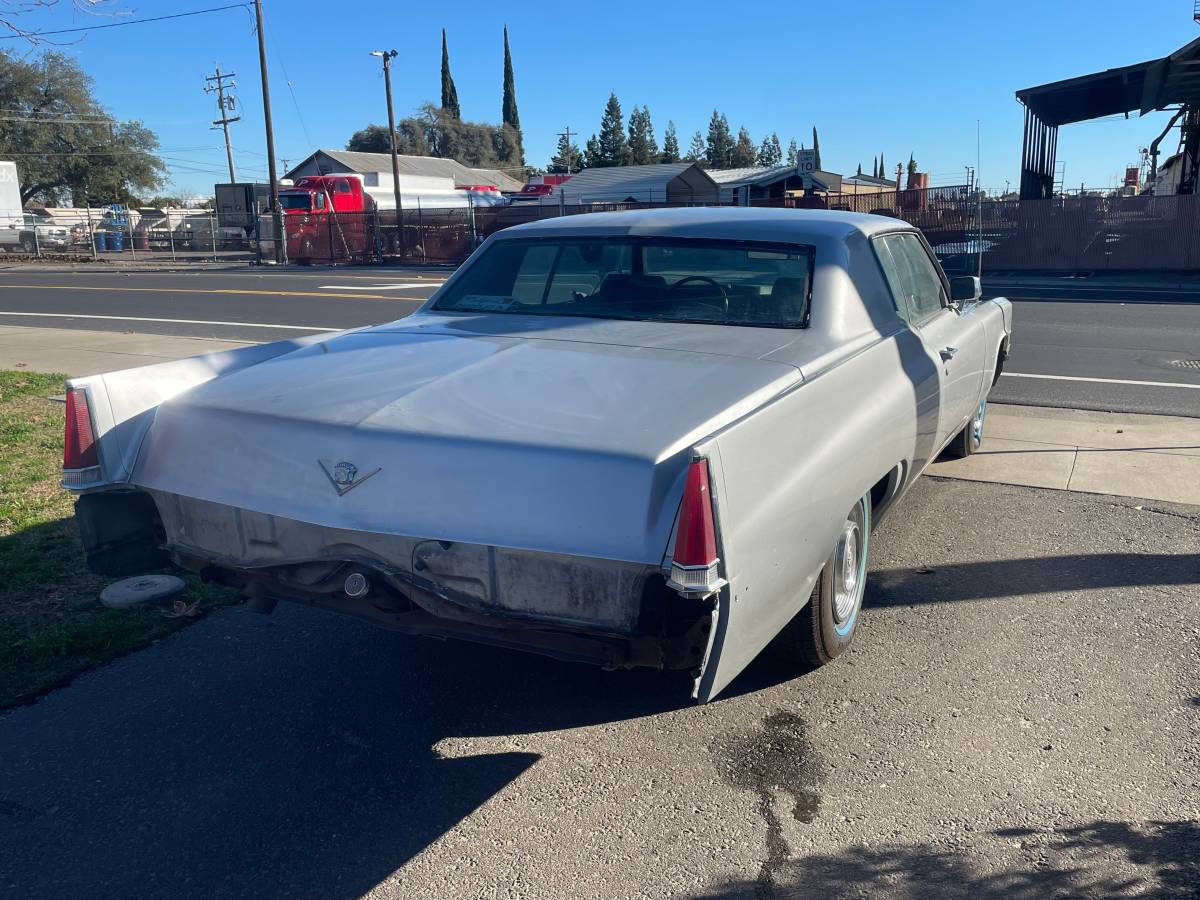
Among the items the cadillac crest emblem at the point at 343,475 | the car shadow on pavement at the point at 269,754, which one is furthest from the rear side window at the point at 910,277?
the cadillac crest emblem at the point at 343,475

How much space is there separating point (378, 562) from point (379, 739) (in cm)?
78

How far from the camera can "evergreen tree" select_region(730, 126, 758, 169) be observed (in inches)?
4858

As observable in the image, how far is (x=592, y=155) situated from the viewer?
111188 millimetres

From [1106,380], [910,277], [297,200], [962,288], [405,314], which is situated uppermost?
[297,200]

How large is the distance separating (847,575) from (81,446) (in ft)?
9.13

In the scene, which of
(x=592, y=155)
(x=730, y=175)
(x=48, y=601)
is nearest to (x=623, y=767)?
(x=48, y=601)

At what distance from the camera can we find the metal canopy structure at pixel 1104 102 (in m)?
25.5

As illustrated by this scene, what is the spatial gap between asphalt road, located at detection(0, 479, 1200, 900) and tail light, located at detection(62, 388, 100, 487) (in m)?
0.87

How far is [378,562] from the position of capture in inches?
120

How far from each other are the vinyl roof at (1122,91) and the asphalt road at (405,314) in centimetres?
836

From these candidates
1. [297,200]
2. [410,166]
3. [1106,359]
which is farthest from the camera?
[410,166]

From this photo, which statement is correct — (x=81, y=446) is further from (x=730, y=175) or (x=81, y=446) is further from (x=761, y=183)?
(x=730, y=175)

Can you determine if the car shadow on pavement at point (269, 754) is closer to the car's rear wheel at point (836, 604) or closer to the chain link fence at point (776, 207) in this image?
the car's rear wheel at point (836, 604)

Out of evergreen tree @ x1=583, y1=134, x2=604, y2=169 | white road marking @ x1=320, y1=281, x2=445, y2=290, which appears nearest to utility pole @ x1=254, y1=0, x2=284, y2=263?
white road marking @ x1=320, y1=281, x2=445, y2=290
